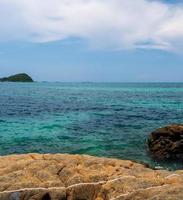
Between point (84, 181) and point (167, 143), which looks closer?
point (84, 181)

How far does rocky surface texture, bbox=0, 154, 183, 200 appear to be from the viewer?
1073 cm

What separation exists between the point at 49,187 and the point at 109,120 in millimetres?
38589

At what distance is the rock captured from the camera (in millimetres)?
27583

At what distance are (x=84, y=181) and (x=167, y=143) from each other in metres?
17.6

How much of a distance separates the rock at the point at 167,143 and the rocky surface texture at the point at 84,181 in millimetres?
15331

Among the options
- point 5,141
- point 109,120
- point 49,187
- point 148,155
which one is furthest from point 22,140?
point 49,187

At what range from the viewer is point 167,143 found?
28.3 meters

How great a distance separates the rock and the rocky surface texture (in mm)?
15331

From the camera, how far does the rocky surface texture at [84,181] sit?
423 inches

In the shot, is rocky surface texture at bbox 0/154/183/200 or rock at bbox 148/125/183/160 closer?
rocky surface texture at bbox 0/154/183/200

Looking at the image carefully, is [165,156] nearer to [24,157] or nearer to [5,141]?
[5,141]

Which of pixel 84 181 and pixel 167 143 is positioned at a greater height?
pixel 84 181

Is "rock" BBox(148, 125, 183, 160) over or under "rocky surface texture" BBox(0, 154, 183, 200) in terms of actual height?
under

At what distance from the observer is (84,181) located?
38.0 ft
